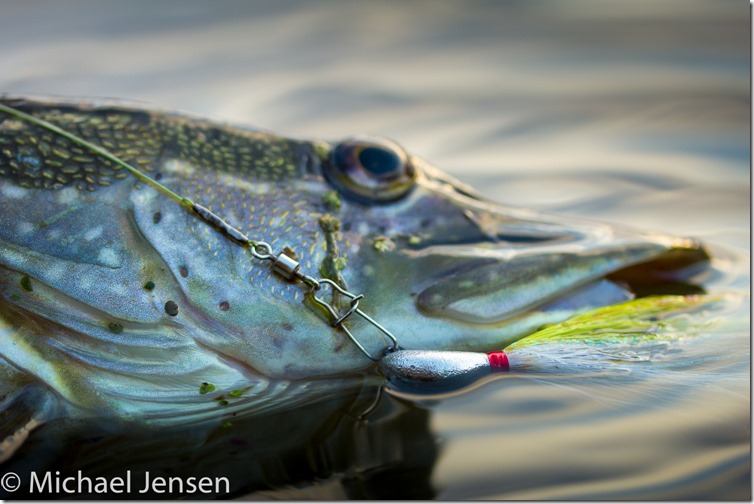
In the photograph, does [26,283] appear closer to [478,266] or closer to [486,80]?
[478,266]

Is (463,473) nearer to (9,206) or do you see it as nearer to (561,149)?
(9,206)

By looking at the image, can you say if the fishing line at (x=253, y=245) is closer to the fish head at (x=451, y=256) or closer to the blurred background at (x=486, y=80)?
the fish head at (x=451, y=256)

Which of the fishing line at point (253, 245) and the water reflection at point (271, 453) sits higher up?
the fishing line at point (253, 245)

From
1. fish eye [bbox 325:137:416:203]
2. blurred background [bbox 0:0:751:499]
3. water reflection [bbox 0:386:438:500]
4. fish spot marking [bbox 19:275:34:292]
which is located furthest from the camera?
blurred background [bbox 0:0:751:499]

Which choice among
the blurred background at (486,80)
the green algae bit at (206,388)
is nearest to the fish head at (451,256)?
the green algae bit at (206,388)

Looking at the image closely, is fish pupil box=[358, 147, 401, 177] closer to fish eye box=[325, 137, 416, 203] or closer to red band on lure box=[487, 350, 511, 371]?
fish eye box=[325, 137, 416, 203]

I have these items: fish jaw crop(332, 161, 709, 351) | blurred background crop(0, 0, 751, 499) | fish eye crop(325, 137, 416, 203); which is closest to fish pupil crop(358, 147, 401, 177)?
fish eye crop(325, 137, 416, 203)
